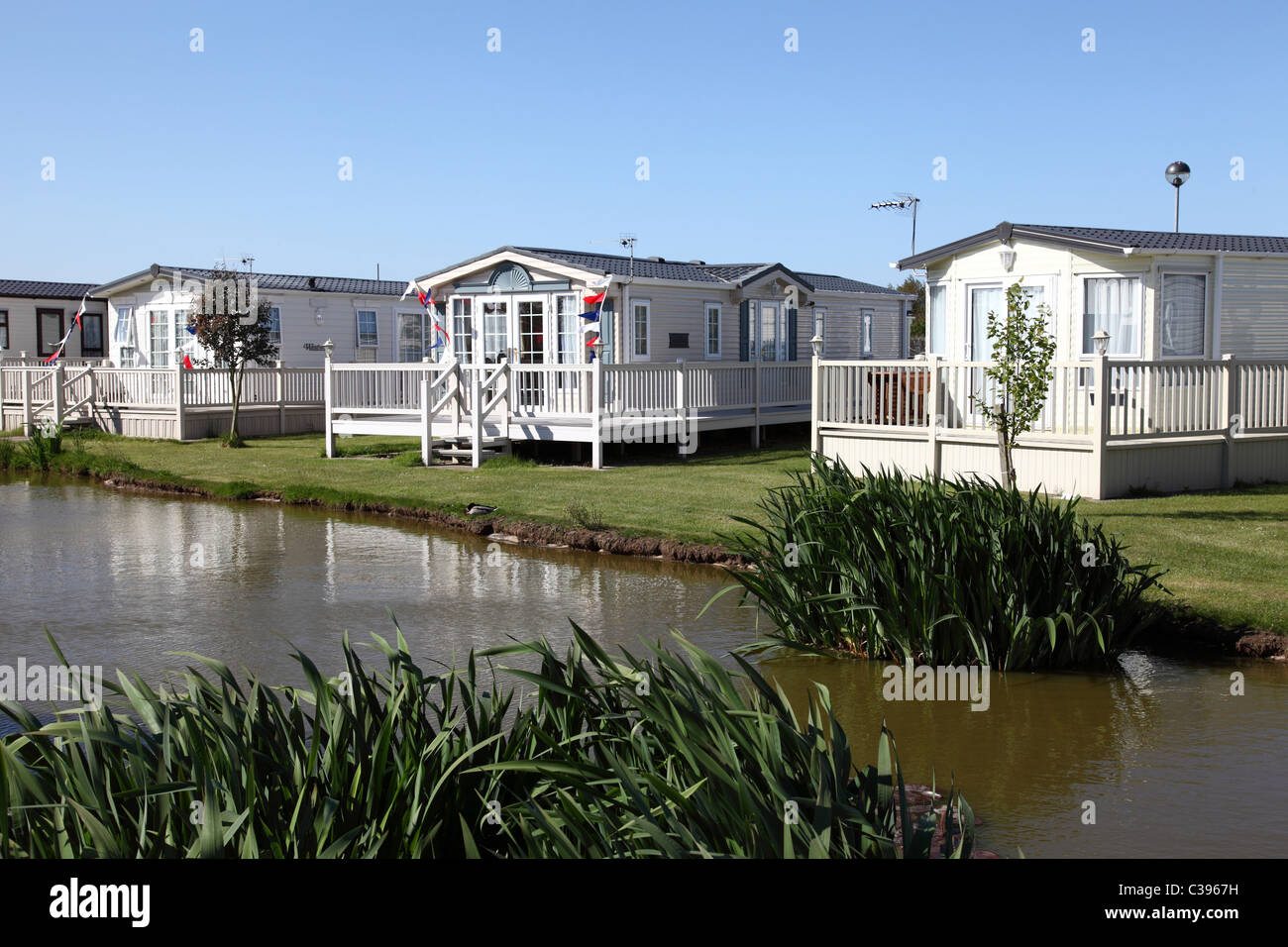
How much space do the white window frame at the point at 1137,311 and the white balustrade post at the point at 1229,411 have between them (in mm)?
3568

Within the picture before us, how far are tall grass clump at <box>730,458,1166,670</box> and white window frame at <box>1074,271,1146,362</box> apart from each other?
12327mm

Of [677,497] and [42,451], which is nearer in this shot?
[677,497]

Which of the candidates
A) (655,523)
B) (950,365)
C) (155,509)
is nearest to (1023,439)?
(950,365)

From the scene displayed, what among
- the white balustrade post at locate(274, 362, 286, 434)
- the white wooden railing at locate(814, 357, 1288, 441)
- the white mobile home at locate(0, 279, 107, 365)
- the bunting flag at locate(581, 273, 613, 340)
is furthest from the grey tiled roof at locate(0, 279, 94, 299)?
the white wooden railing at locate(814, 357, 1288, 441)

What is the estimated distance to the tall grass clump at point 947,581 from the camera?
7.70m

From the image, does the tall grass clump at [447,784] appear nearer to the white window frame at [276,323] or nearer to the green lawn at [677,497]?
the green lawn at [677,497]

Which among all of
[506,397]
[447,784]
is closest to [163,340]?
[506,397]

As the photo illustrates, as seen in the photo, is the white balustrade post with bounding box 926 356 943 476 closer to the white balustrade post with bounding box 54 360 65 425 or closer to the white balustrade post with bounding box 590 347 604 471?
the white balustrade post with bounding box 590 347 604 471

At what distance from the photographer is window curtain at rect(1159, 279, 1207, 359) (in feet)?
65.4

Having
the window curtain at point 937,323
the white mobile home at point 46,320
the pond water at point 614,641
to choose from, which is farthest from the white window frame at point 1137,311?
the white mobile home at point 46,320

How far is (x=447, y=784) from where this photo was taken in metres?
4.21

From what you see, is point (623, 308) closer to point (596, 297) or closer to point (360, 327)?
point (596, 297)

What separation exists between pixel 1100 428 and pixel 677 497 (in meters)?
5.01

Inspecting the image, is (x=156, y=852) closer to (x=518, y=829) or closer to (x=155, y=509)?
(x=518, y=829)
